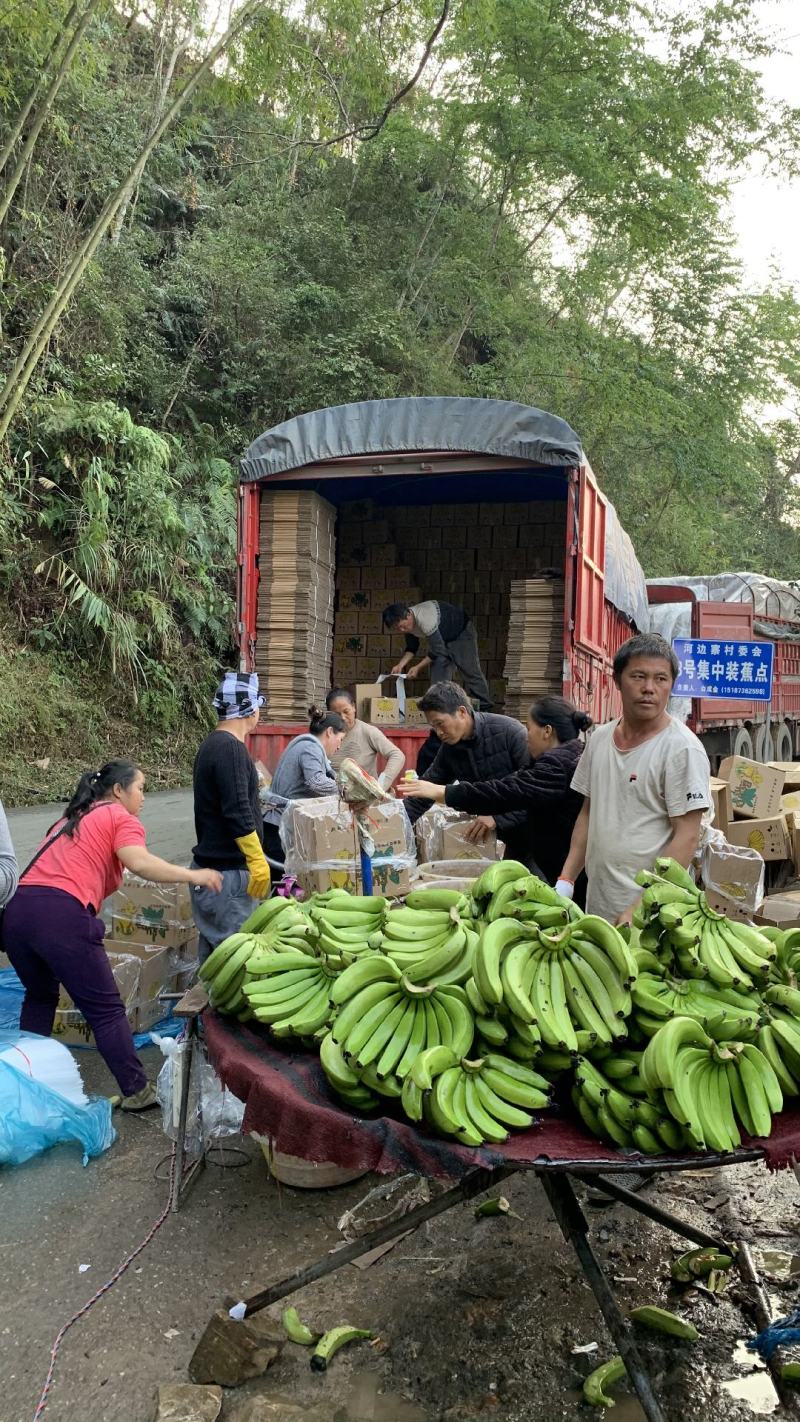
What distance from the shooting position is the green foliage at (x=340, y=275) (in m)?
12.6


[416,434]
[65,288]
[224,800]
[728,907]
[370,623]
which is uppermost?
[65,288]

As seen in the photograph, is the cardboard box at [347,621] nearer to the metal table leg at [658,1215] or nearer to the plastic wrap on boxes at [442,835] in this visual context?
the plastic wrap on boxes at [442,835]

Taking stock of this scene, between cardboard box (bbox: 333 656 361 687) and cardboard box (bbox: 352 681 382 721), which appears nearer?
cardboard box (bbox: 352 681 382 721)

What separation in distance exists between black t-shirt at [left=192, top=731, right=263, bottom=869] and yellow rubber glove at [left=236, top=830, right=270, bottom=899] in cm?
4

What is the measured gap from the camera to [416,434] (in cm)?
721

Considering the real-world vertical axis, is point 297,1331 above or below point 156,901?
below

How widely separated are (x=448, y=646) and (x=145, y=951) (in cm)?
483

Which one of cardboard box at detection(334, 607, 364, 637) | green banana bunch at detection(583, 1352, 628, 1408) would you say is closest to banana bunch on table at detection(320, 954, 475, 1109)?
green banana bunch at detection(583, 1352, 628, 1408)

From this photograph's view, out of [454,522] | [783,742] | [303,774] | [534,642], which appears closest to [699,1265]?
[303,774]

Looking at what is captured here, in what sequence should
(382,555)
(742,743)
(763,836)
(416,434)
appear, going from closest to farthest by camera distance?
(763,836), (416,434), (382,555), (742,743)

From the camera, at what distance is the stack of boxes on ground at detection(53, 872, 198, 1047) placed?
460 centimetres

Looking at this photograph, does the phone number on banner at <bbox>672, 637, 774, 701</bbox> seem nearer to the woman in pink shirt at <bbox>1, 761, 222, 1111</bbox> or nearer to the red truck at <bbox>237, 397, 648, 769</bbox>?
the red truck at <bbox>237, 397, 648, 769</bbox>

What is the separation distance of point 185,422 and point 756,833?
503 inches

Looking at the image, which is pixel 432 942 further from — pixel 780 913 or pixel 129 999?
pixel 780 913
